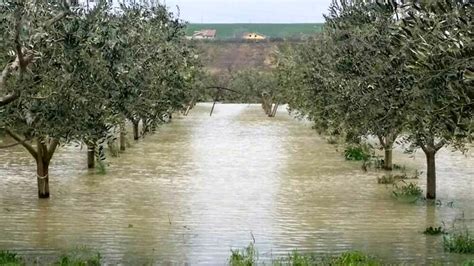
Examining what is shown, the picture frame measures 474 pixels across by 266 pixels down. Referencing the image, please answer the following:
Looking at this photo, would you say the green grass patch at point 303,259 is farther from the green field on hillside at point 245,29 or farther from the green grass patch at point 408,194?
the green field on hillside at point 245,29

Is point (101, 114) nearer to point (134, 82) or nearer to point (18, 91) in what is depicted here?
point (134, 82)

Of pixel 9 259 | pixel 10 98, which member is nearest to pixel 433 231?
pixel 9 259

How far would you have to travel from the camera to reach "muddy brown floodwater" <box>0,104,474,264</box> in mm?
15938

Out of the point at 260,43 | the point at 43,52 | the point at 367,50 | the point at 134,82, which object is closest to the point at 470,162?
the point at 367,50

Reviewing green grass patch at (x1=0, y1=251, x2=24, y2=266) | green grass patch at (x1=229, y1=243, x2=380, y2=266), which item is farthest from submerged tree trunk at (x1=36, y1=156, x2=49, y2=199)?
green grass patch at (x1=229, y1=243, x2=380, y2=266)

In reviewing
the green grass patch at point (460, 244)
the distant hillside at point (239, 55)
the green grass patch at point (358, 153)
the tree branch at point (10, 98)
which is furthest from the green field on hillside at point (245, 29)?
the tree branch at point (10, 98)

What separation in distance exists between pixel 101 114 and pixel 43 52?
6.30ft

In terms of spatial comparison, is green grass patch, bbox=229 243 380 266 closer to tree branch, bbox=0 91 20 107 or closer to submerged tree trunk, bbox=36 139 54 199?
tree branch, bbox=0 91 20 107

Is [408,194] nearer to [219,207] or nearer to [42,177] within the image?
[219,207]

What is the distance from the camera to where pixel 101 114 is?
1295cm

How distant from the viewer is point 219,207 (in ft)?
70.2

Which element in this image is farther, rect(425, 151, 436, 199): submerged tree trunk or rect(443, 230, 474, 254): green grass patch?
rect(425, 151, 436, 199): submerged tree trunk

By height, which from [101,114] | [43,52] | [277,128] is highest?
[43,52]

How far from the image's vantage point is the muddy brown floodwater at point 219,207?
52.3ft
